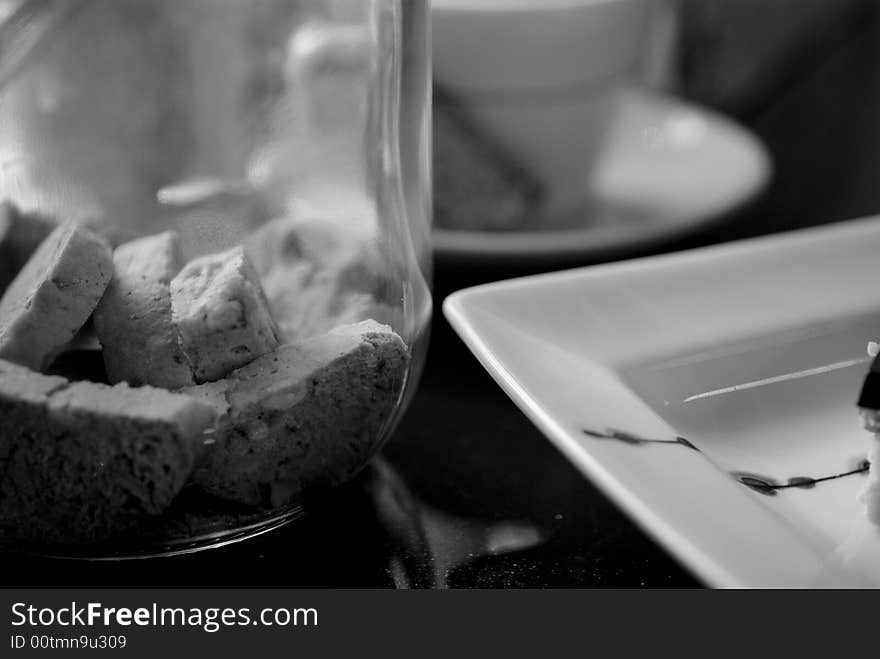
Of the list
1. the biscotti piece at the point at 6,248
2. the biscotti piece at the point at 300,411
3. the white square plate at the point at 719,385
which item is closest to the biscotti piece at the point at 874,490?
the white square plate at the point at 719,385

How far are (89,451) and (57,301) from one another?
58 millimetres

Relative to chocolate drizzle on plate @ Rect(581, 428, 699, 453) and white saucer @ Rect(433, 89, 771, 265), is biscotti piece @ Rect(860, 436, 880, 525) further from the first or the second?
white saucer @ Rect(433, 89, 771, 265)

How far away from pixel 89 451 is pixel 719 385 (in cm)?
22

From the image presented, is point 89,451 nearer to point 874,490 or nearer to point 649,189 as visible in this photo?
point 874,490

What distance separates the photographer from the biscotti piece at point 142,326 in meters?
0.32

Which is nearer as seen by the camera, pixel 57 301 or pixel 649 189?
pixel 57 301

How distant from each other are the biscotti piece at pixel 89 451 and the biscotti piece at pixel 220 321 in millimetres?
24

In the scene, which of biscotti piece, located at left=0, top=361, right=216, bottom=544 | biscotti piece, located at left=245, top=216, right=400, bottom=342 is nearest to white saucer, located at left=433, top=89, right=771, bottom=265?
biscotti piece, located at left=245, top=216, right=400, bottom=342

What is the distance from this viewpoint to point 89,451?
29 centimetres

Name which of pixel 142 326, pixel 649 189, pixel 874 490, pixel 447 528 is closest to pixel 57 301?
pixel 142 326

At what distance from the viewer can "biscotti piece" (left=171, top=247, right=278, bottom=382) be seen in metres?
0.31

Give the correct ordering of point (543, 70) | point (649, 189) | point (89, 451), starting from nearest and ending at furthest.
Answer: point (89, 451), point (543, 70), point (649, 189)

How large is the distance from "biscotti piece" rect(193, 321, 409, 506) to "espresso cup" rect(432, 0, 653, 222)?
0.28m

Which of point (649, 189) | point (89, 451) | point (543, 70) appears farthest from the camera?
point (649, 189)
